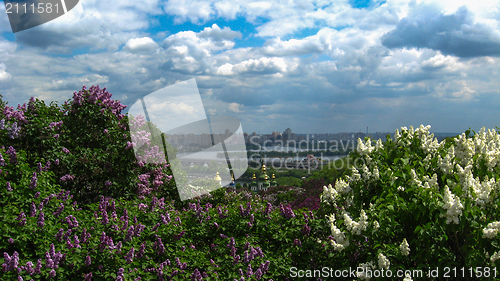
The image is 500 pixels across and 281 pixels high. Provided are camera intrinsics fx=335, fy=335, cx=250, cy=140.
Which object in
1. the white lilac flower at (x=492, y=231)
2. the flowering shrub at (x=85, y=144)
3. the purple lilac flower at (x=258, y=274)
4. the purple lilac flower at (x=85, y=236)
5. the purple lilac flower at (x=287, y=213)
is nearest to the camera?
the white lilac flower at (x=492, y=231)

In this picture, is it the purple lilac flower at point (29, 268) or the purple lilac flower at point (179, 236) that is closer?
the purple lilac flower at point (29, 268)

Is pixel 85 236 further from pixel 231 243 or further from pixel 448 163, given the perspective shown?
pixel 448 163

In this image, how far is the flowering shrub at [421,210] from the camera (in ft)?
10.7

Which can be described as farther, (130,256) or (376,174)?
(376,174)

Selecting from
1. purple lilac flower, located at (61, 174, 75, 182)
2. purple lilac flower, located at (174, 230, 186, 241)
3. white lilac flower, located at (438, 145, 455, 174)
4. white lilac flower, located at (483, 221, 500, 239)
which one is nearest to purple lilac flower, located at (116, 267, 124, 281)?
purple lilac flower, located at (174, 230, 186, 241)

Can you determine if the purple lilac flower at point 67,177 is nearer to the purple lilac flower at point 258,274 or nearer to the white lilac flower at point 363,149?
the purple lilac flower at point 258,274

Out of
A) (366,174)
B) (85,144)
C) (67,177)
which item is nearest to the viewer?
(366,174)

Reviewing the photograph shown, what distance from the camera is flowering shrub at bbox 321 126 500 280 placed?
327 cm

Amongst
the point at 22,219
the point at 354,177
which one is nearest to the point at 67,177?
the point at 22,219

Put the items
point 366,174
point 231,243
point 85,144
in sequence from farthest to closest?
point 85,144
point 231,243
point 366,174

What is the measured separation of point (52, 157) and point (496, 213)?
26.2 ft

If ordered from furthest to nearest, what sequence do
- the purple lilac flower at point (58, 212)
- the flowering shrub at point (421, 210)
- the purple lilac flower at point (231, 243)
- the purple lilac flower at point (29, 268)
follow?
the purple lilac flower at point (58, 212) < the purple lilac flower at point (231, 243) < the purple lilac flower at point (29, 268) < the flowering shrub at point (421, 210)

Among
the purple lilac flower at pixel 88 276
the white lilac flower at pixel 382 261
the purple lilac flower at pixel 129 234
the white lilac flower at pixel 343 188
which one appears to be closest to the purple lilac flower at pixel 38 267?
the purple lilac flower at pixel 88 276

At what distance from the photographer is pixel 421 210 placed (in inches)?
133
